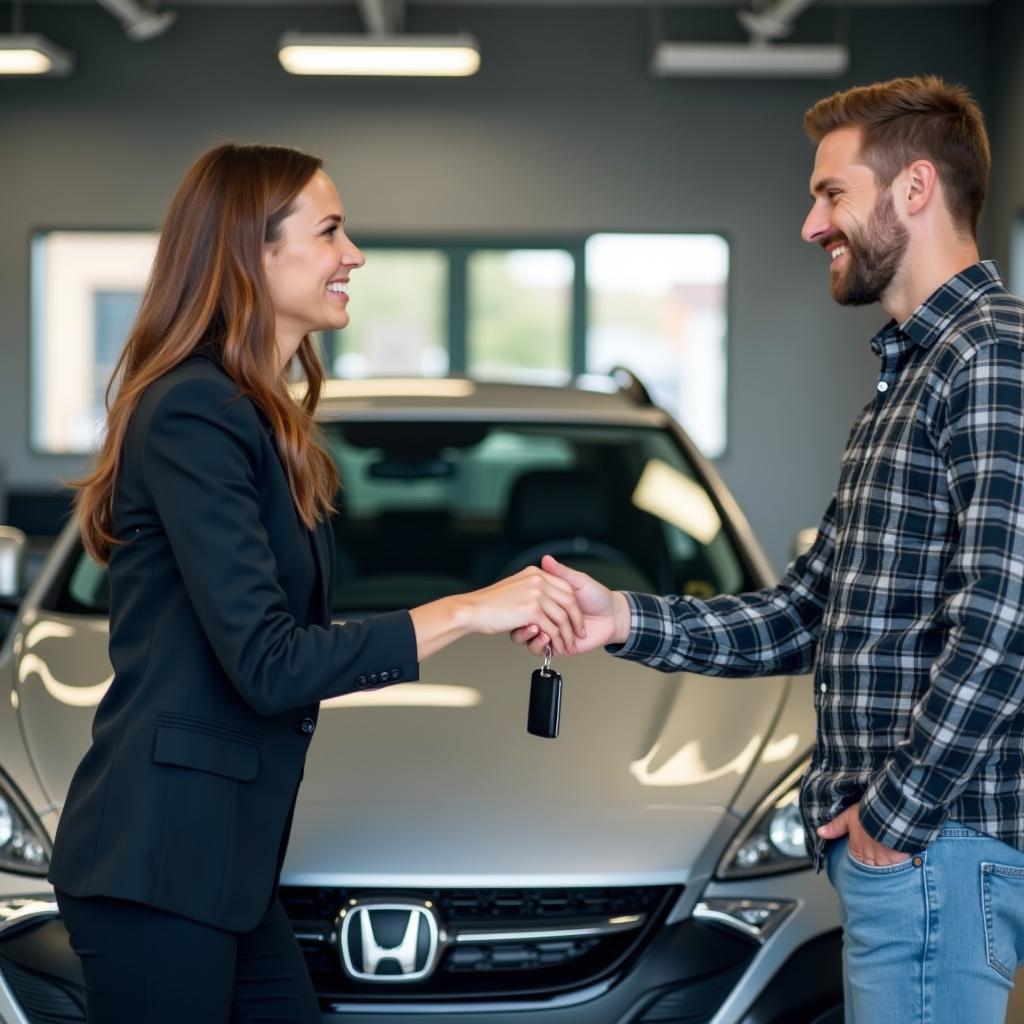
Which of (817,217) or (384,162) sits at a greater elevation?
(384,162)

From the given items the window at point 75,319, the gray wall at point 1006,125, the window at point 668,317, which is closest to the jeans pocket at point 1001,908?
the gray wall at point 1006,125

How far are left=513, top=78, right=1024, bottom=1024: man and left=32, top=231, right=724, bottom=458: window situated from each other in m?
8.29

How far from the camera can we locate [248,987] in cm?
177

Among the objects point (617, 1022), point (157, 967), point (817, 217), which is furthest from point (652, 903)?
point (817, 217)

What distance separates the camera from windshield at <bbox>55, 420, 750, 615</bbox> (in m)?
3.13

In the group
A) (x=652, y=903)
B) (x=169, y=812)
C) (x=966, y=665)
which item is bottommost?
(x=652, y=903)

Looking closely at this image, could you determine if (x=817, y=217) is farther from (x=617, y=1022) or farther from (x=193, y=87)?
(x=193, y=87)

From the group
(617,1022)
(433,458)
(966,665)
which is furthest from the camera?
(433,458)

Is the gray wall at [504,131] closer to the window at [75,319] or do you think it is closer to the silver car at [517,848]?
the window at [75,319]

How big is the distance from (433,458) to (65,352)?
732 cm

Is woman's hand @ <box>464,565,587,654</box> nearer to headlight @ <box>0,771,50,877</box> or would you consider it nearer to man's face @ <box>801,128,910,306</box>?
man's face @ <box>801,128,910,306</box>

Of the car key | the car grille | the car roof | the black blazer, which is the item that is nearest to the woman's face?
the black blazer

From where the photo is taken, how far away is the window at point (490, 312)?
9.98m

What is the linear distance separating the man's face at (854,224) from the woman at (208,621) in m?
0.53
